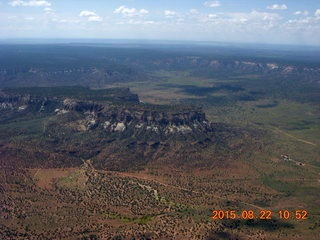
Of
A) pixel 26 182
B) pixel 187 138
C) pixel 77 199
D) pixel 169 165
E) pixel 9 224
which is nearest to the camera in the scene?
pixel 9 224

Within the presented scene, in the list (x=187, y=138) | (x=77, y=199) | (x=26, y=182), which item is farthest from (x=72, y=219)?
(x=187, y=138)

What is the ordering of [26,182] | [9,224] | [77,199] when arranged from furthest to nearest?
[26,182]
[77,199]
[9,224]

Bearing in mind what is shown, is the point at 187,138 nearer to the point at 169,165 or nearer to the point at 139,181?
the point at 169,165

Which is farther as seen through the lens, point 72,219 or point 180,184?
point 180,184
